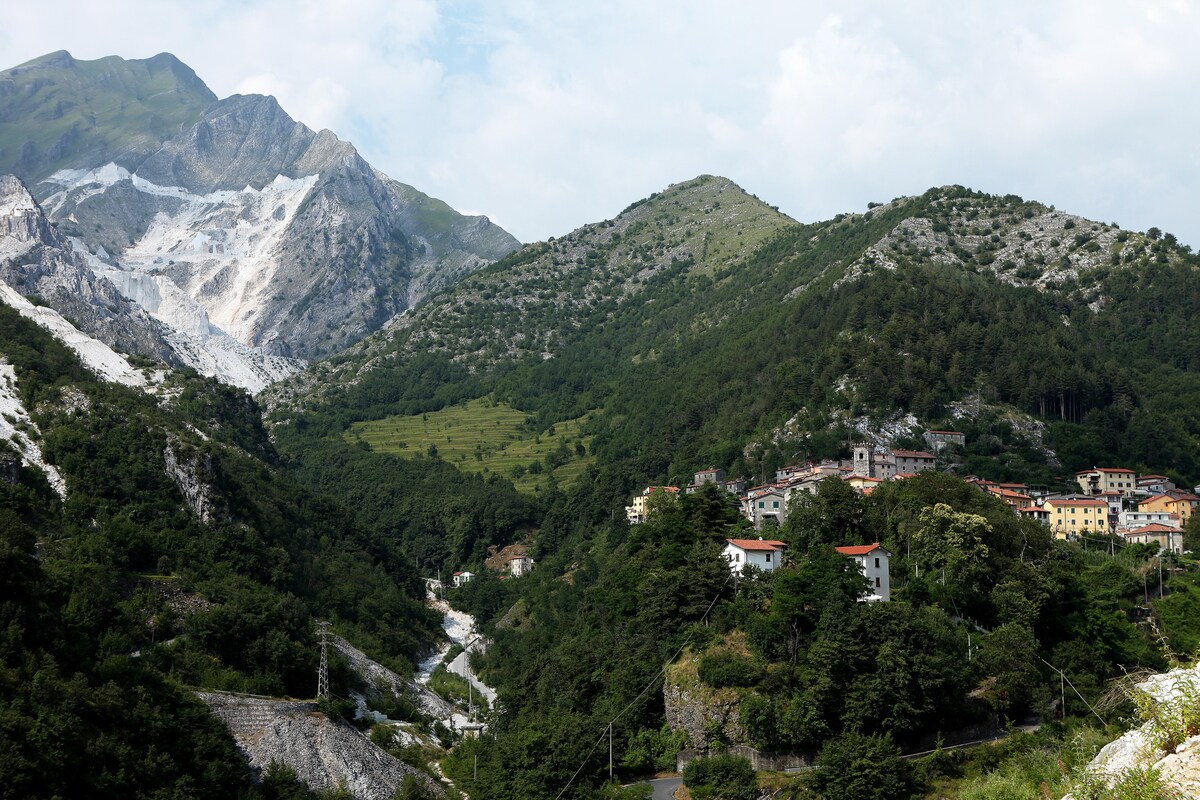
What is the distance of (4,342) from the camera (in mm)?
112875

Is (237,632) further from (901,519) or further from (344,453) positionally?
(344,453)

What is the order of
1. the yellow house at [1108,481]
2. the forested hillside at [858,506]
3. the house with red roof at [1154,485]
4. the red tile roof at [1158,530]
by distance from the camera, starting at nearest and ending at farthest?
the forested hillside at [858,506]
the red tile roof at [1158,530]
the house with red roof at [1154,485]
the yellow house at [1108,481]

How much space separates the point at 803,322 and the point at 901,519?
232 ft

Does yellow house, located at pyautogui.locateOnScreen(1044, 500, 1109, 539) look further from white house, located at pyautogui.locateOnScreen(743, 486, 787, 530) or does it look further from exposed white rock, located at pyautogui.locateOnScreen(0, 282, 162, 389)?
exposed white rock, located at pyautogui.locateOnScreen(0, 282, 162, 389)

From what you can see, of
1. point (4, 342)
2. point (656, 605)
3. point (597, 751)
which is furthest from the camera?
point (4, 342)

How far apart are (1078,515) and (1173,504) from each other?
341 inches

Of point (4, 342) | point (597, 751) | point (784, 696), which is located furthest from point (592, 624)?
point (4, 342)

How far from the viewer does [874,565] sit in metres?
70.4

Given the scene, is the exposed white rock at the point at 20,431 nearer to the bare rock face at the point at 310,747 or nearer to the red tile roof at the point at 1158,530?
the bare rock face at the point at 310,747

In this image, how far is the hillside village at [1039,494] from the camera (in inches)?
3738

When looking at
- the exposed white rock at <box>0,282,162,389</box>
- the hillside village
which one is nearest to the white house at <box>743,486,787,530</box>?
the hillside village

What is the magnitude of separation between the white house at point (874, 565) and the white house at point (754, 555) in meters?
4.06

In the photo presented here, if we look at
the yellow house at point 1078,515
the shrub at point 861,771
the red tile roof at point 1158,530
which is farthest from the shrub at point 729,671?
the red tile roof at point 1158,530

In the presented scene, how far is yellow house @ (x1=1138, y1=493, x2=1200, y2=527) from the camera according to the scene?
102m
